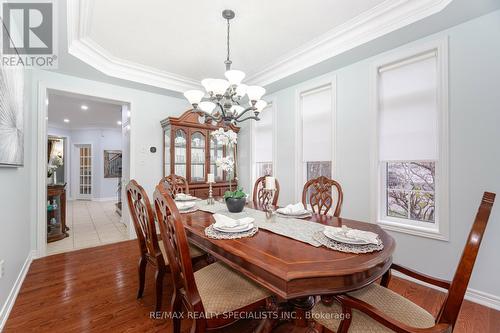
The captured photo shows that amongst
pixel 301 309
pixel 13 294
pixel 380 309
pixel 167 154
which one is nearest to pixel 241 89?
pixel 301 309

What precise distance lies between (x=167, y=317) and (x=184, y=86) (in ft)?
11.1

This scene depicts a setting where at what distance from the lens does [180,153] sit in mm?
3900

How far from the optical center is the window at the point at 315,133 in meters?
3.15

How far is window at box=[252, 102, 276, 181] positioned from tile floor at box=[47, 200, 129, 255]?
261 centimetres

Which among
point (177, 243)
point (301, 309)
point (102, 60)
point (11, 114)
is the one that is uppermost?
point (102, 60)

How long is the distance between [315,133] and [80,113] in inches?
249

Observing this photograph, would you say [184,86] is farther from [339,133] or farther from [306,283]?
[306,283]

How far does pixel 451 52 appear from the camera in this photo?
2.10 meters

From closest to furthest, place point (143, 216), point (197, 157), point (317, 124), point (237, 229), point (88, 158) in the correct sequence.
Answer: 1. point (237, 229)
2. point (143, 216)
3. point (317, 124)
4. point (197, 157)
5. point (88, 158)

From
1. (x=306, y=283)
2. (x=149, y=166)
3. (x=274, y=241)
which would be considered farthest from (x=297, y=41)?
(x=149, y=166)

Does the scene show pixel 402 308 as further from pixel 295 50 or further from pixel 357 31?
pixel 295 50

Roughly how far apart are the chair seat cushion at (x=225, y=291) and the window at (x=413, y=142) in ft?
6.27

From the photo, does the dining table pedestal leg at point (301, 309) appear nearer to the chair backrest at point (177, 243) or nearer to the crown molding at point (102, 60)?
the chair backrest at point (177, 243)

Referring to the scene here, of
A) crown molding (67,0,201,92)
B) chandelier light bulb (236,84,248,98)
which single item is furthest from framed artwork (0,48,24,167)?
chandelier light bulb (236,84,248,98)
